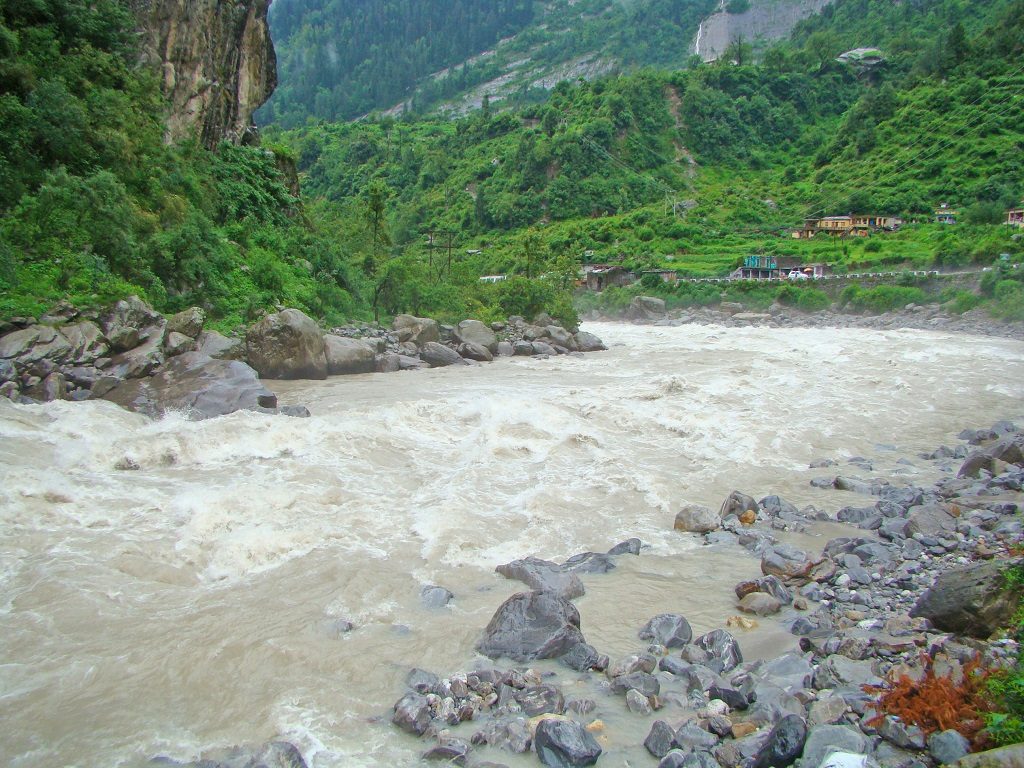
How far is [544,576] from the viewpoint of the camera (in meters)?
8.12

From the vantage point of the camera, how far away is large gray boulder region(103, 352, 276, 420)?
47.3ft

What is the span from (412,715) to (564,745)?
47.6 inches

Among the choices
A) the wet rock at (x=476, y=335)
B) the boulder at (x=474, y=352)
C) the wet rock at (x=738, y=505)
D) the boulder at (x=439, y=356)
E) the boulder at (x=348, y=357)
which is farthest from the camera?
the wet rock at (x=476, y=335)

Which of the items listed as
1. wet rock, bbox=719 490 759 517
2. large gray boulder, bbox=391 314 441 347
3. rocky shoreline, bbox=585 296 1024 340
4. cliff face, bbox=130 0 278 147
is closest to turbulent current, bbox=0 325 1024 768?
wet rock, bbox=719 490 759 517

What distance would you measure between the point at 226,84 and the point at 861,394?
28.7 metres

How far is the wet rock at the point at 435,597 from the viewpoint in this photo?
7551mm

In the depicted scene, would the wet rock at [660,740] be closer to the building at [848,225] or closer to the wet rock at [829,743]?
the wet rock at [829,743]

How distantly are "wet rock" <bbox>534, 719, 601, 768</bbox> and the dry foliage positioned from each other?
6.31 feet

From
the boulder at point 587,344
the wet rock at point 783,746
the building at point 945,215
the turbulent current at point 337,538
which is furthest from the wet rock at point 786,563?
the building at point 945,215

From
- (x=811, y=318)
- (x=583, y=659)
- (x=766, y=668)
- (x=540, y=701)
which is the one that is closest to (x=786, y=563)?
(x=766, y=668)

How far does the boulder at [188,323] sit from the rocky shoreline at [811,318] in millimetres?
38488

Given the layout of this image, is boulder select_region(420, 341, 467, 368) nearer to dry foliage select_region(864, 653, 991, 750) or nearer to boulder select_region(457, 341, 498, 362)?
boulder select_region(457, 341, 498, 362)

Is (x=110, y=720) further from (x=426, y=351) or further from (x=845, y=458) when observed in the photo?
(x=426, y=351)

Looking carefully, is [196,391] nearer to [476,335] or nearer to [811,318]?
[476,335]
